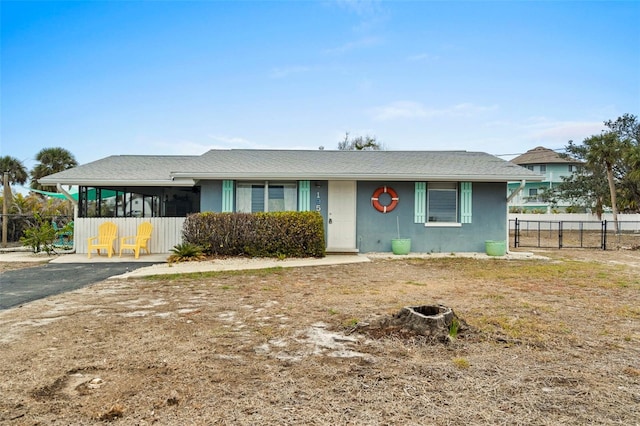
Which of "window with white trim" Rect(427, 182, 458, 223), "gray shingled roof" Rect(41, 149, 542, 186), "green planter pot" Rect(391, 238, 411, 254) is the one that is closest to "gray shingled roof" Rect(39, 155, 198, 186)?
"gray shingled roof" Rect(41, 149, 542, 186)

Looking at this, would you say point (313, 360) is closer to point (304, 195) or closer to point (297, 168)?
point (304, 195)

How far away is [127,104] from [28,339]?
15197 mm

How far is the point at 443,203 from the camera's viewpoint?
465 inches

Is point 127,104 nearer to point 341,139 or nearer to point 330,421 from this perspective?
point 330,421

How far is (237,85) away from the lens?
1653cm

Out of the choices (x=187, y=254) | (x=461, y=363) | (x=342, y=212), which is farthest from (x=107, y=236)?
(x=461, y=363)

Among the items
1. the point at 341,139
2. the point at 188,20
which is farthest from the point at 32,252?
the point at 341,139

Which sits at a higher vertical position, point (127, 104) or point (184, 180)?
point (127, 104)

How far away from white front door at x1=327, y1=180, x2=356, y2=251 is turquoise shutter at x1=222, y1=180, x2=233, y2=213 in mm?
2999

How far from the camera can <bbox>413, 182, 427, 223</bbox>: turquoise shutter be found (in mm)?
11648

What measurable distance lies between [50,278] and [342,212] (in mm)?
7455

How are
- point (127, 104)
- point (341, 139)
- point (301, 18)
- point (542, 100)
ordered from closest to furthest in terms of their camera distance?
1. point (301, 18)
2. point (127, 104)
3. point (542, 100)
4. point (341, 139)

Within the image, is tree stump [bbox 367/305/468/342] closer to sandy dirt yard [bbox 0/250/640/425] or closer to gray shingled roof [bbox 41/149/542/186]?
sandy dirt yard [bbox 0/250/640/425]

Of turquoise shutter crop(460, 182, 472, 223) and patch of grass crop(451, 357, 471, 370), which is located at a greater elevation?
turquoise shutter crop(460, 182, 472, 223)
